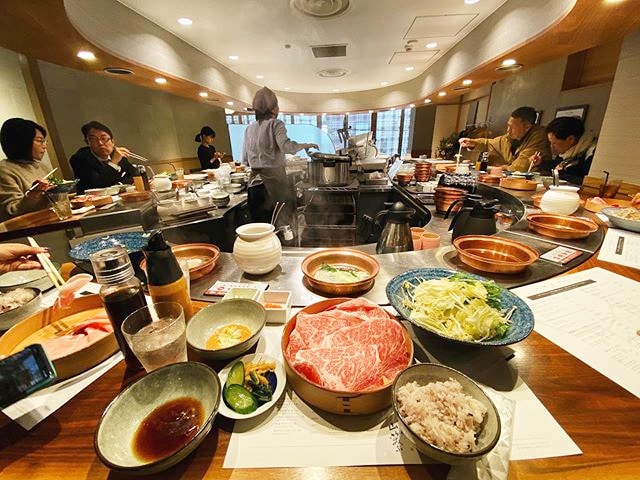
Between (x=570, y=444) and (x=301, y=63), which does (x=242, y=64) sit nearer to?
(x=301, y=63)

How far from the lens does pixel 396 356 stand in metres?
0.82

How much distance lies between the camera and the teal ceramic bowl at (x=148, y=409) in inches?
21.9

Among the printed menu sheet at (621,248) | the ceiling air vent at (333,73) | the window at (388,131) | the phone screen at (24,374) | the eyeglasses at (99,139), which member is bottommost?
the printed menu sheet at (621,248)

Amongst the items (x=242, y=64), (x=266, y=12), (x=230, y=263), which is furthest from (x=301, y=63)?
(x=230, y=263)

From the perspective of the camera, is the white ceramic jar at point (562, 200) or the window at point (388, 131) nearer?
the white ceramic jar at point (562, 200)

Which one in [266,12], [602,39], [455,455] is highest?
[266,12]

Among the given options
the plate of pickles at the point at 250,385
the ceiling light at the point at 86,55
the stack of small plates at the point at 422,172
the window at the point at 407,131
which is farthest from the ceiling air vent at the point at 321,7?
the window at the point at 407,131

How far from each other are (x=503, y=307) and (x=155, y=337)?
119 cm

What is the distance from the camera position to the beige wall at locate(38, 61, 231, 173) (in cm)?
562

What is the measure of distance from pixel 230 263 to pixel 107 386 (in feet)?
2.66

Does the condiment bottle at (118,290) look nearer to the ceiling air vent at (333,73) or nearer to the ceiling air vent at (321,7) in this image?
the ceiling air vent at (321,7)

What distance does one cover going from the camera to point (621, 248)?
164 cm

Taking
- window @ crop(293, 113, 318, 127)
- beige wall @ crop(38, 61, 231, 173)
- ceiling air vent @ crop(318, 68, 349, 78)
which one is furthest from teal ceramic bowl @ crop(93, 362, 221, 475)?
window @ crop(293, 113, 318, 127)

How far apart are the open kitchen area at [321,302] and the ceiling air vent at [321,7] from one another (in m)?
0.05
